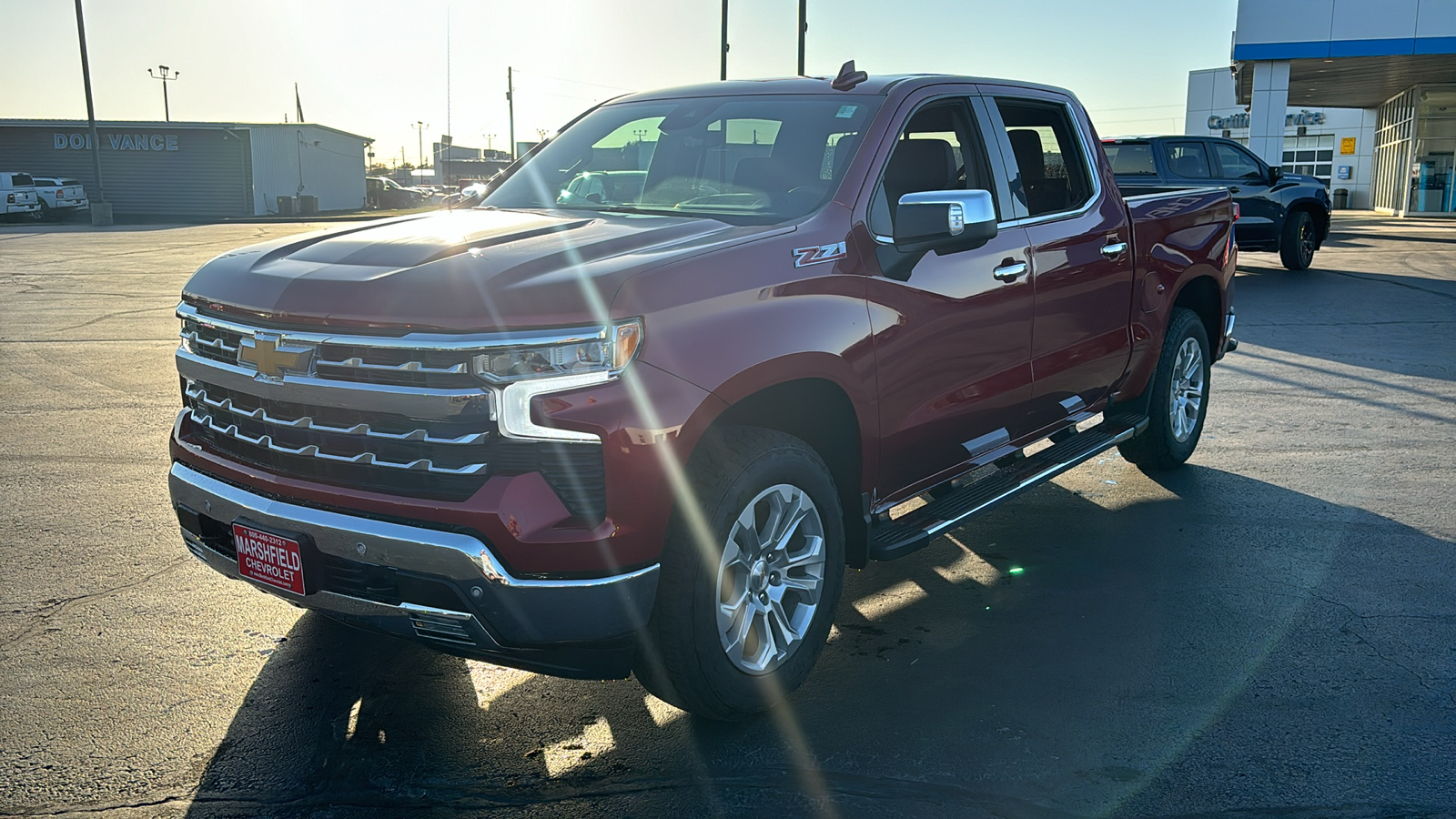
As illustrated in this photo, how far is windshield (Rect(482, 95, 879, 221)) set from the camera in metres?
4.10

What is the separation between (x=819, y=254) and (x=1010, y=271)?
1.19 m

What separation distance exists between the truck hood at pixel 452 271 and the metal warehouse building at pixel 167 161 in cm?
5299

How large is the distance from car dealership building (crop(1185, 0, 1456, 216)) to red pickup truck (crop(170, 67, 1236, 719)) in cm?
2318

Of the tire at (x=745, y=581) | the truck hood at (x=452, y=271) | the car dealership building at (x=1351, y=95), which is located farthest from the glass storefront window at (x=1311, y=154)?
the truck hood at (x=452, y=271)

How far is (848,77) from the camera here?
452cm

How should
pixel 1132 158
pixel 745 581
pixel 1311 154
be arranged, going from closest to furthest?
pixel 745 581, pixel 1132 158, pixel 1311 154

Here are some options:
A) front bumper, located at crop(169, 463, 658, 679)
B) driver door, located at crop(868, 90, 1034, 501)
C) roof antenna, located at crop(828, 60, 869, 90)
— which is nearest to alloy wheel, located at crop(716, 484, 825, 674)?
front bumper, located at crop(169, 463, 658, 679)

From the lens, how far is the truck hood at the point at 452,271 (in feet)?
9.81

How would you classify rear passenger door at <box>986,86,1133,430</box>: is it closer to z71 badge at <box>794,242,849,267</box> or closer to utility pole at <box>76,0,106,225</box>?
z71 badge at <box>794,242,849,267</box>

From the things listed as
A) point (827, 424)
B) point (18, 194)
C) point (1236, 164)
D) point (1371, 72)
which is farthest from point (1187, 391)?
point (18, 194)

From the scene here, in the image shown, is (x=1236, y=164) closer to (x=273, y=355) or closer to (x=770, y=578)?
(x=770, y=578)

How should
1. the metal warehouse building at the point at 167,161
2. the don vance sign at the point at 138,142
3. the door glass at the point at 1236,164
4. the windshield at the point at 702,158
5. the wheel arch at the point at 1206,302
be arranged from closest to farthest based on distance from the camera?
the windshield at the point at 702,158 → the wheel arch at the point at 1206,302 → the door glass at the point at 1236,164 → the metal warehouse building at the point at 167,161 → the don vance sign at the point at 138,142

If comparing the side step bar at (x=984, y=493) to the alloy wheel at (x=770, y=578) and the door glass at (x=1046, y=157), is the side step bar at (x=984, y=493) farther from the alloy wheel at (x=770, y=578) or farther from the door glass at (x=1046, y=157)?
the door glass at (x=1046, y=157)

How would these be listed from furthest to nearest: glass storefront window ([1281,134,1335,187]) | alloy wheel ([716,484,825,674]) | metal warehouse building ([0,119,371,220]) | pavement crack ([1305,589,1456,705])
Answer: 1. glass storefront window ([1281,134,1335,187])
2. metal warehouse building ([0,119,371,220])
3. pavement crack ([1305,589,1456,705])
4. alloy wheel ([716,484,825,674])
